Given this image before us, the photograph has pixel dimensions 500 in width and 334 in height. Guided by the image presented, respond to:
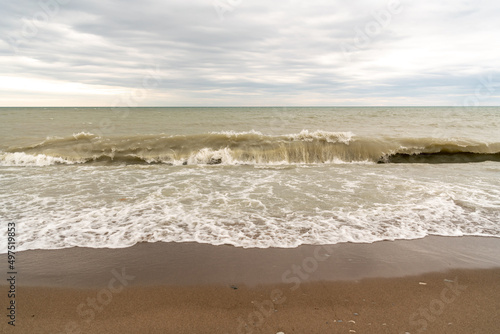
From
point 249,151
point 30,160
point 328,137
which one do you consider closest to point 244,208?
point 249,151

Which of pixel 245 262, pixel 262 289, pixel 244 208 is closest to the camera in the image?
pixel 262 289

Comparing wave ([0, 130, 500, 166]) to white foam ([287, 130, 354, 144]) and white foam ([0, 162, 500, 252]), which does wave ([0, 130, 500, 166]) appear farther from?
white foam ([0, 162, 500, 252])

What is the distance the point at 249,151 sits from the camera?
551 inches

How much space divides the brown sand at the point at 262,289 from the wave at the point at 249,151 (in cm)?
879

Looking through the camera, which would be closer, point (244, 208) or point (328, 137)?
point (244, 208)

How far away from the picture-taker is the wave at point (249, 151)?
1336 cm

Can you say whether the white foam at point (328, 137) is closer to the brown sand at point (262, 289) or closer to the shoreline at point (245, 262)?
the shoreline at point (245, 262)

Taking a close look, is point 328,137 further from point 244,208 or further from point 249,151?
point 244,208

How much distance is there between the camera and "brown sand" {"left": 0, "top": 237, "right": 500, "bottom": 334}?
301 cm

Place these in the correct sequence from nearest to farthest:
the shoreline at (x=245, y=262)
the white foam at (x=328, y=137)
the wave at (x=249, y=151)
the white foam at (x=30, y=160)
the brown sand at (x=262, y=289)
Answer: the brown sand at (x=262, y=289)
the shoreline at (x=245, y=262)
the white foam at (x=30, y=160)
the wave at (x=249, y=151)
the white foam at (x=328, y=137)

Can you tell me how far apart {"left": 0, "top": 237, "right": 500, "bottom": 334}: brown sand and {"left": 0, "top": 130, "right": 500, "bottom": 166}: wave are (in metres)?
8.79

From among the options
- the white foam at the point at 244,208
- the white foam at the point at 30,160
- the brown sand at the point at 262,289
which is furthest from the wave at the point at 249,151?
the brown sand at the point at 262,289

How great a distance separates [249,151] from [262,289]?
10.7m

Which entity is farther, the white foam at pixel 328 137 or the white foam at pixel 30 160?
the white foam at pixel 328 137
